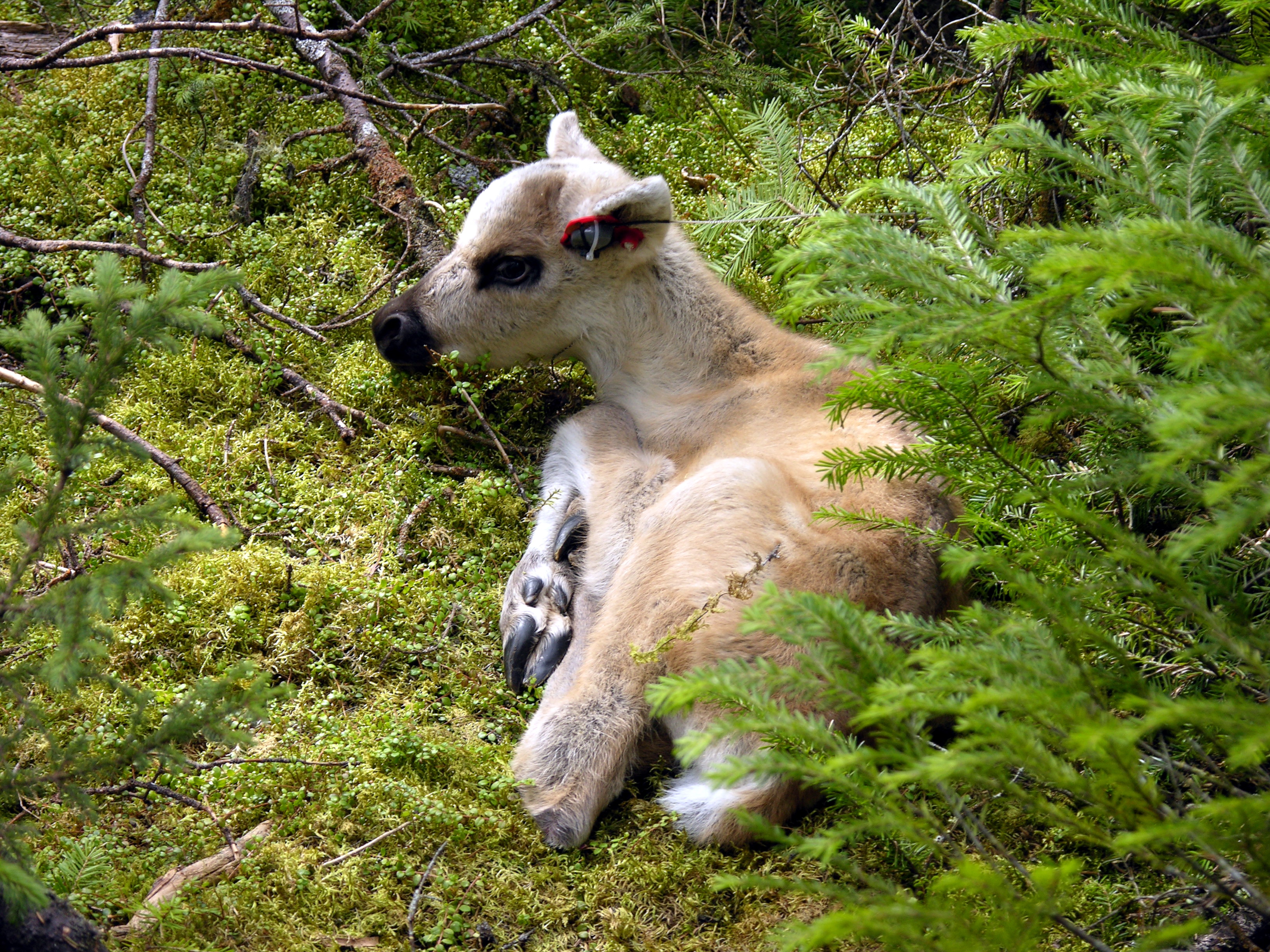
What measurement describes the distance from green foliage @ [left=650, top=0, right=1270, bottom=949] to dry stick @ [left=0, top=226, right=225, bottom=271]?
3.43 m

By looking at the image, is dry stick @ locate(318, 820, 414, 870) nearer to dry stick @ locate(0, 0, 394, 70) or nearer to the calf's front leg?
the calf's front leg

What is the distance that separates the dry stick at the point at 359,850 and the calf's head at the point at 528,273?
2.61 m

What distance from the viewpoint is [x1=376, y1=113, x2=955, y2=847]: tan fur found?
11.5 ft

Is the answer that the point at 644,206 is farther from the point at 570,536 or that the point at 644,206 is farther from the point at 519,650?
the point at 519,650

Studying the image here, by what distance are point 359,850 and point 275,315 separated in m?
3.20

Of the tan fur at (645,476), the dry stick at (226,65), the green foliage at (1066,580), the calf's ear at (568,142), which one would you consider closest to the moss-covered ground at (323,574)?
the tan fur at (645,476)

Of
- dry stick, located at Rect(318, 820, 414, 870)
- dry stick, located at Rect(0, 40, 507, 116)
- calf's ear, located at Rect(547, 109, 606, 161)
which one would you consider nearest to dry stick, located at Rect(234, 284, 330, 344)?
dry stick, located at Rect(0, 40, 507, 116)

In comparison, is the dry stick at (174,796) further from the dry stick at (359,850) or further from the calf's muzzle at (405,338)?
the calf's muzzle at (405,338)

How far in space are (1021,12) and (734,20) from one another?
7.07 ft

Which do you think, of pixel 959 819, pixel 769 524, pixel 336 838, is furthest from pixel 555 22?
pixel 959 819

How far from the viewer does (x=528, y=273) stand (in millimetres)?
5094

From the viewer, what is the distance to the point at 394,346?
5.20 m

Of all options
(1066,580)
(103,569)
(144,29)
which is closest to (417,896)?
(103,569)

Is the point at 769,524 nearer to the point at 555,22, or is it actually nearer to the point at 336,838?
the point at 336,838
